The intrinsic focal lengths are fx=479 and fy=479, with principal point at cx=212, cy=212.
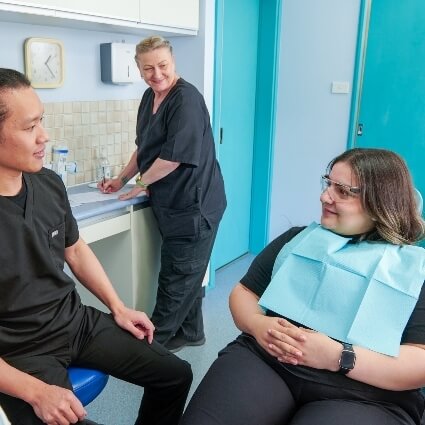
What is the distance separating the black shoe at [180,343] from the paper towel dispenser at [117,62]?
4.57 ft

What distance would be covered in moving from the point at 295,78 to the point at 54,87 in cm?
181

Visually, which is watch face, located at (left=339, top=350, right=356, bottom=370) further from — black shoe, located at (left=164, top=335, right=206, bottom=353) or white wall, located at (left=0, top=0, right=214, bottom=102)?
white wall, located at (left=0, top=0, right=214, bottom=102)

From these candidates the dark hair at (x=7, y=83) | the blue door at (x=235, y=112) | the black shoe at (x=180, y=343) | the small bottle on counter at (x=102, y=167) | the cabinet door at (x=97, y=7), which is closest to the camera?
the dark hair at (x=7, y=83)

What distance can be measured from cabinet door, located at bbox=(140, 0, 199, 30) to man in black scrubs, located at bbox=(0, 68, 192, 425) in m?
1.11

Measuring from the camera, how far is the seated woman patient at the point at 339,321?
1.14 m

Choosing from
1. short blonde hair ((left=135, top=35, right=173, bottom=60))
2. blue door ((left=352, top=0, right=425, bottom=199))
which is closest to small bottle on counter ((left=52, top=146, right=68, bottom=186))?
short blonde hair ((left=135, top=35, right=173, bottom=60))

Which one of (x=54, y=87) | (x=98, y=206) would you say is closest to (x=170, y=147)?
(x=98, y=206)

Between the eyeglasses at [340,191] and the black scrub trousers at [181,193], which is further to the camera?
the black scrub trousers at [181,193]

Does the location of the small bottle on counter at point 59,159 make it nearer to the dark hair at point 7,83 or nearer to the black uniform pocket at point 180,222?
the black uniform pocket at point 180,222

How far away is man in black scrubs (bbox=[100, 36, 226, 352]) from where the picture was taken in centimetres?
206

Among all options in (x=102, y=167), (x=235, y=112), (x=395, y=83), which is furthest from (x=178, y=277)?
(x=395, y=83)

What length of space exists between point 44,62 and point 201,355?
1.59 meters

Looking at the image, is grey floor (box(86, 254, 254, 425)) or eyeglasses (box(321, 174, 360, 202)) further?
grey floor (box(86, 254, 254, 425))

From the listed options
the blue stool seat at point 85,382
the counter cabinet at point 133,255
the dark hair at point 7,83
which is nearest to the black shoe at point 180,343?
the counter cabinet at point 133,255
